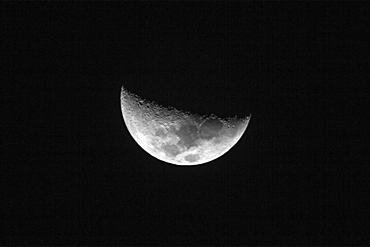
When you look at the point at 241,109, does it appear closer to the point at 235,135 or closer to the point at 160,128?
the point at 235,135

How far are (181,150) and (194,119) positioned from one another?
558 millimetres

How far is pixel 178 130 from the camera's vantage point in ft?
13.4

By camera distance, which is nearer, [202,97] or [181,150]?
[202,97]

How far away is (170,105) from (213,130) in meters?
0.74

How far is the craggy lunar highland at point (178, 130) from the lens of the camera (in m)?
4.03

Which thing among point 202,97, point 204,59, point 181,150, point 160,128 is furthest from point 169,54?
point 181,150

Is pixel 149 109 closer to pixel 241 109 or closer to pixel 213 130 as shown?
pixel 213 130

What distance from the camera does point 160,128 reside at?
412 centimetres

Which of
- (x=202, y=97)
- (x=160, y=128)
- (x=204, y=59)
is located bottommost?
(x=160, y=128)

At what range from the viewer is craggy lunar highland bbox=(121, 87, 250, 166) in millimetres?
4027

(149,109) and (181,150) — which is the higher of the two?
(149,109)

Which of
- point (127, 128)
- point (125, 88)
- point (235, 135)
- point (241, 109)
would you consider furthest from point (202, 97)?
point (127, 128)

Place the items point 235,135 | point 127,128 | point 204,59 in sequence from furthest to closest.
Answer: point 127,128 < point 235,135 < point 204,59

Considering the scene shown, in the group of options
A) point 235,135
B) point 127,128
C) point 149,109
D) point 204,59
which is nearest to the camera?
point 204,59
